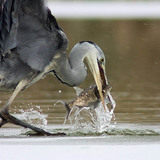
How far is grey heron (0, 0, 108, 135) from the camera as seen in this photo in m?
10.2

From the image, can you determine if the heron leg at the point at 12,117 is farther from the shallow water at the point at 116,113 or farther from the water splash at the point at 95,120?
the water splash at the point at 95,120

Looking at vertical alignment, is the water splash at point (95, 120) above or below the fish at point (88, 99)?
below

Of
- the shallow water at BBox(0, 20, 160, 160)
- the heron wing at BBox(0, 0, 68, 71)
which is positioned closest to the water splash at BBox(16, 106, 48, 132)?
the shallow water at BBox(0, 20, 160, 160)

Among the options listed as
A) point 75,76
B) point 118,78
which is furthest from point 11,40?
point 118,78

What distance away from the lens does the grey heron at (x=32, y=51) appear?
33.4 ft

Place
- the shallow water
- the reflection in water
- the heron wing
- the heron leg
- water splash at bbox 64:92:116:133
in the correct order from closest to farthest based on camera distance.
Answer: the shallow water
the heron wing
the heron leg
water splash at bbox 64:92:116:133
the reflection in water

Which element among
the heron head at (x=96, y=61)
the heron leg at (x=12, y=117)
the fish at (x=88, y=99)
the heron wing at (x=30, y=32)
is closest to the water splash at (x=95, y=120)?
the fish at (x=88, y=99)

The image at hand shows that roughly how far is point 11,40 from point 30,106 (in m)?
2.19

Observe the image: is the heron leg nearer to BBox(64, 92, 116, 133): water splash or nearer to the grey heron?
the grey heron

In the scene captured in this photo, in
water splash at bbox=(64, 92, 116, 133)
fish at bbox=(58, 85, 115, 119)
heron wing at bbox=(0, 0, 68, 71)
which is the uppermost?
heron wing at bbox=(0, 0, 68, 71)

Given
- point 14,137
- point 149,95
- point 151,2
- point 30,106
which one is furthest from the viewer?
point 151,2

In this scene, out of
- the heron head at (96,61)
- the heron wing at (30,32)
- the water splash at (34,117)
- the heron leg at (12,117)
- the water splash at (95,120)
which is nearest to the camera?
the heron wing at (30,32)

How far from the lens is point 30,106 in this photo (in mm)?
12234

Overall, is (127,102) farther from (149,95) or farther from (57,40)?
(57,40)
